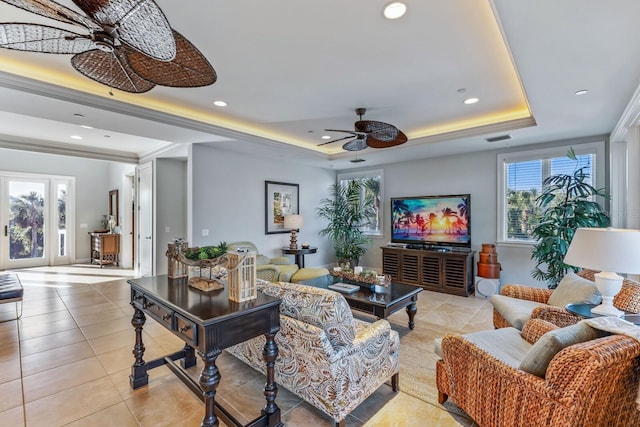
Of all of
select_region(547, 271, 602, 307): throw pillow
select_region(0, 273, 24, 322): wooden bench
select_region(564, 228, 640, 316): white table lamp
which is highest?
select_region(564, 228, 640, 316): white table lamp

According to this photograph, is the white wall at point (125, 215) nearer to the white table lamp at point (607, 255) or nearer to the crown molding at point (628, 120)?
the white table lamp at point (607, 255)

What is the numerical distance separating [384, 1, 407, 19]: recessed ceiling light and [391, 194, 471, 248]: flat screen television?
13.5ft

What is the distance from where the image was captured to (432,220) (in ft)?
18.9

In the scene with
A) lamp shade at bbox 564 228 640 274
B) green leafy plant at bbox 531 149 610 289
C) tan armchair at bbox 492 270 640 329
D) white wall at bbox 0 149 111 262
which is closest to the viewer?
lamp shade at bbox 564 228 640 274

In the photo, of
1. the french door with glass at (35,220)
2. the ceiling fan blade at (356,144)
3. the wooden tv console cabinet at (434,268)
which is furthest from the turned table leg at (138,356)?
the french door with glass at (35,220)

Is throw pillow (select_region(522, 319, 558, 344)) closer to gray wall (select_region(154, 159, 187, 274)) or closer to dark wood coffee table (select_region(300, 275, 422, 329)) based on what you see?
dark wood coffee table (select_region(300, 275, 422, 329))

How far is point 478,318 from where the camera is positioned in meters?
3.99

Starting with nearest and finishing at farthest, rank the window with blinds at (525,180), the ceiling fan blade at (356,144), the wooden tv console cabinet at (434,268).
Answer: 1. the ceiling fan blade at (356,144)
2. the window with blinds at (525,180)
3. the wooden tv console cabinet at (434,268)

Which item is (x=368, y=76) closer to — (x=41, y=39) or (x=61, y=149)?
(x=41, y=39)

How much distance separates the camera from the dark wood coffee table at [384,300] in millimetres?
3043

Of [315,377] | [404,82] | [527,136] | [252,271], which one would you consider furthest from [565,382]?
[527,136]

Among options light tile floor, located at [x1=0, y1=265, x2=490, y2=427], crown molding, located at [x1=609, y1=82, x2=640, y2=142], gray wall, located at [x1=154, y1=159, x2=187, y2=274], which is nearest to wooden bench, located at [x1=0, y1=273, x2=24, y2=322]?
light tile floor, located at [x1=0, y1=265, x2=490, y2=427]

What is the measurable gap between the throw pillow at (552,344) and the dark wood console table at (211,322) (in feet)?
4.69

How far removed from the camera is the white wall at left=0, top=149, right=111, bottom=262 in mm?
7648
